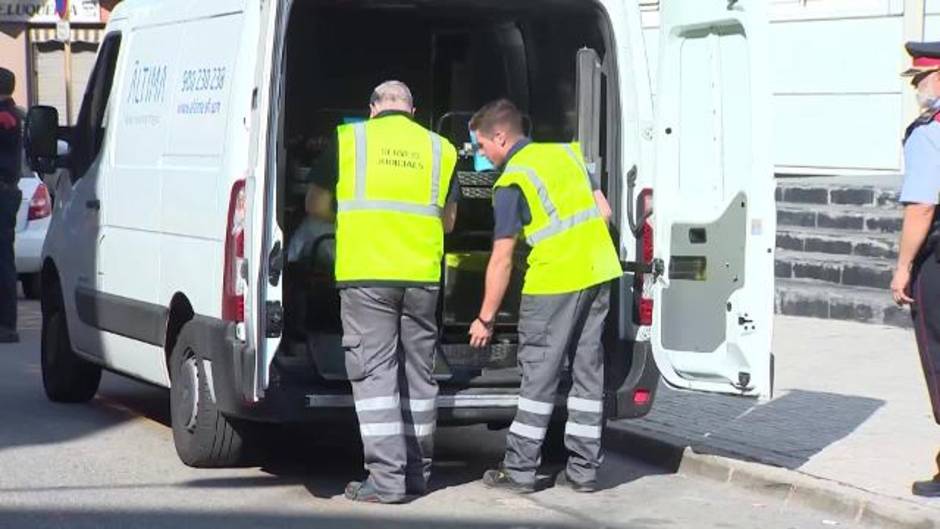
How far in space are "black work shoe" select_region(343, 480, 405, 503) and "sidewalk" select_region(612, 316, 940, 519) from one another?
1730 mm

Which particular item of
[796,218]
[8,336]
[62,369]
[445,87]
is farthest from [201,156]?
[796,218]

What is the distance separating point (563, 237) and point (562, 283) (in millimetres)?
198

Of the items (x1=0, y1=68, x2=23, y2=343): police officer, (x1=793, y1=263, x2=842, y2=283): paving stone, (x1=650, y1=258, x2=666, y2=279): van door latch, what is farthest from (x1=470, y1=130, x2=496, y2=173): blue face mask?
(x1=793, y1=263, x2=842, y2=283): paving stone

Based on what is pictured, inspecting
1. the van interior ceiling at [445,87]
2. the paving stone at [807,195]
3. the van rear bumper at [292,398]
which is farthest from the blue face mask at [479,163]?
the paving stone at [807,195]

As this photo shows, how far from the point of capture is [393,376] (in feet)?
26.2

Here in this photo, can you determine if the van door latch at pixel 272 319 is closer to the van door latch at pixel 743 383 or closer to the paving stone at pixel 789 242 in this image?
the van door latch at pixel 743 383

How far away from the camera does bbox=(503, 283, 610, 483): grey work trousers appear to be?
322 inches

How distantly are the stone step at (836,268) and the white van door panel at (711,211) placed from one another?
221 inches

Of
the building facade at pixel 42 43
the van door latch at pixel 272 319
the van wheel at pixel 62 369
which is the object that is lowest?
the van wheel at pixel 62 369

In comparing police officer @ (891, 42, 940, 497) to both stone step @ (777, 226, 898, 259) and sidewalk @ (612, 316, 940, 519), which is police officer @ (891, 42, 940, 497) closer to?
sidewalk @ (612, 316, 940, 519)

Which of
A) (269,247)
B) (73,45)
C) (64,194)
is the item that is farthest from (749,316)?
(73,45)

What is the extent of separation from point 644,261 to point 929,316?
4.35 ft

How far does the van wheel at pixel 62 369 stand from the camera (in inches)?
420

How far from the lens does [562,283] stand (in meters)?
8.19
